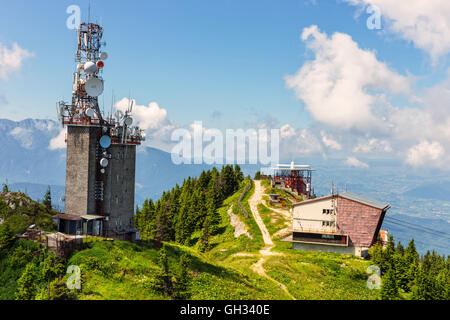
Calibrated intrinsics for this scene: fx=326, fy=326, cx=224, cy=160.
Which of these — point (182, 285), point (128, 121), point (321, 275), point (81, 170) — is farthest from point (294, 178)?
point (182, 285)

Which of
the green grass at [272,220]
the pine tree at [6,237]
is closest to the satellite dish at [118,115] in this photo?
the pine tree at [6,237]

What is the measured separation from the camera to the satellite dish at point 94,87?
41.1 metres

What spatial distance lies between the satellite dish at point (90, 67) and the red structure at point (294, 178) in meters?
69.2

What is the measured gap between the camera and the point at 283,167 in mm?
107250

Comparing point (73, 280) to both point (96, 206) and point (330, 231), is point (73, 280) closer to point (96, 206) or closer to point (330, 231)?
point (96, 206)

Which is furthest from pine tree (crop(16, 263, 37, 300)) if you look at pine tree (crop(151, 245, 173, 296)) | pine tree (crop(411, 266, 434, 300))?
pine tree (crop(411, 266, 434, 300))

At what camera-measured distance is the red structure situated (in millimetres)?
98500

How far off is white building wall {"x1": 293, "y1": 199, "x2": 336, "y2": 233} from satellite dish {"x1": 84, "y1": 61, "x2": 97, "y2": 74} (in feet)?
138

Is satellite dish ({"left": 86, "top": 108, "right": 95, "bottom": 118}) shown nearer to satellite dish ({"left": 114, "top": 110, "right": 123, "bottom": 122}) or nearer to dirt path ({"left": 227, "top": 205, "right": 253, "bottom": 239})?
satellite dish ({"left": 114, "top": 110, "right": 123, "bottom": 122})

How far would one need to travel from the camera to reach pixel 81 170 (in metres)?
41.6

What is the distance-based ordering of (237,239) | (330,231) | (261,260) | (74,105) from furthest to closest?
1. (237,239)
2. (330,231)
3. (261,260)
4. (74,105)

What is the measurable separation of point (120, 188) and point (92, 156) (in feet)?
19.9

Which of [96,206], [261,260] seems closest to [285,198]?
[261,260]

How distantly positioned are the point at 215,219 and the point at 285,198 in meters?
21.5
